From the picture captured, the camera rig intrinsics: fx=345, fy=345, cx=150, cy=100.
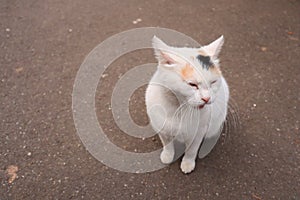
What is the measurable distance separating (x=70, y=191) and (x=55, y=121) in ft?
1.18

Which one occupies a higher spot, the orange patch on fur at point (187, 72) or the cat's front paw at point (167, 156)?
the orange patch on fur at point (187, 72)

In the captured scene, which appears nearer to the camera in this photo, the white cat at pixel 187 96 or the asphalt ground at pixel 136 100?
the white cat at pixel 187 96

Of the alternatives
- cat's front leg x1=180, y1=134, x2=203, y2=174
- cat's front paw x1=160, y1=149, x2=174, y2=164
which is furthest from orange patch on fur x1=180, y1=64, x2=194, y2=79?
cat's front paw x1=160, y1=149, x2=174, y2=164

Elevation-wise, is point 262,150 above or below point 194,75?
below

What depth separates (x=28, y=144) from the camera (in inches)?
57.7

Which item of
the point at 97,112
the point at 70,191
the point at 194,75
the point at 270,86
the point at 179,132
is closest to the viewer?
the point at 194,75

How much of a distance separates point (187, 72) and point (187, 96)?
9 centimetres

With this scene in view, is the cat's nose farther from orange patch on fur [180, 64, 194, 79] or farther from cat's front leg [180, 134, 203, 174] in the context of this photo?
cat's front leg [180, 134, 203, 174]

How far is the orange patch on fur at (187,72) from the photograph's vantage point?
3.32ft

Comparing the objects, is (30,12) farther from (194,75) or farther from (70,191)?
(194,75)

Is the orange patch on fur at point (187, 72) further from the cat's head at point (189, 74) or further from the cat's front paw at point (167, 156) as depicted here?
the cat's front paw at point (167, 156)

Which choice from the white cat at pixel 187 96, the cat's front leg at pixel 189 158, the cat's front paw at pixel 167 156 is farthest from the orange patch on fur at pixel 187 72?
the cat's front paw at pixel 167 156

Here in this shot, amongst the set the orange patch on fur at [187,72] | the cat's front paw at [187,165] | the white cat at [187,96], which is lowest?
the cat's front paw at [187,165]

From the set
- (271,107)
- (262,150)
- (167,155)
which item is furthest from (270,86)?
(167,155)
